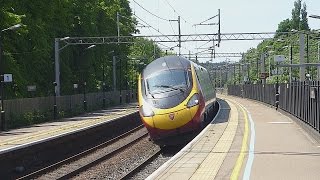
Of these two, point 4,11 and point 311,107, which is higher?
point 4,11

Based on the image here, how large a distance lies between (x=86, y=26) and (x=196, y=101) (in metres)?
43.2

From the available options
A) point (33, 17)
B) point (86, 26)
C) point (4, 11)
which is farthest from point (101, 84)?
point (4, 11)

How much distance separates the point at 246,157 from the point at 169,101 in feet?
20.6

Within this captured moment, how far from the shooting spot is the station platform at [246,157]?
12117 millimetres

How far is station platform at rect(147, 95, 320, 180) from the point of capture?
→ 12.1m

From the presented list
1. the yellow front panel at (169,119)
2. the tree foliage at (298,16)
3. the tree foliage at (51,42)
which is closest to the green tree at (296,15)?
the tree foliage at (298,16)

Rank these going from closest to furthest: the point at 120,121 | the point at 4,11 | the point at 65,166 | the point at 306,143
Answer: the point at 306,143 → the point at 65,166 → the point at 120,121 → the point at 4,11

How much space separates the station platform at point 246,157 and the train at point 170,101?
0.95 metres

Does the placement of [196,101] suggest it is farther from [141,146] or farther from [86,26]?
[86,26]

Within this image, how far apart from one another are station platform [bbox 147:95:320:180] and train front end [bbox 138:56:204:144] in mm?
960

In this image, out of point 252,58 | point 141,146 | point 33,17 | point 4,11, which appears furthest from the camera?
point 252,58

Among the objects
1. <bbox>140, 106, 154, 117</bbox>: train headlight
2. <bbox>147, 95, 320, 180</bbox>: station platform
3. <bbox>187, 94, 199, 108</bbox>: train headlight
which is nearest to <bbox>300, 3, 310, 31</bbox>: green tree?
<bbox>147, 95, 320, 180</bbox>: station platform

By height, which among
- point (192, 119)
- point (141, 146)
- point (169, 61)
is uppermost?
point (169, 61)

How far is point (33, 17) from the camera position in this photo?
48.0 metres
